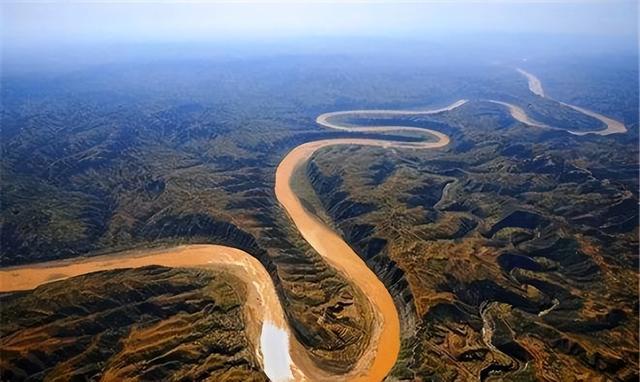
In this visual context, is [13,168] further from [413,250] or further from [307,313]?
[413,250]

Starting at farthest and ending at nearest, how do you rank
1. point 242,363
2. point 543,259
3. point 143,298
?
point 543,259 < point 143,298 < point 242,363

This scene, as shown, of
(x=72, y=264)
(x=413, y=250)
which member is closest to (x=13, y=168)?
(x=72, y=264)

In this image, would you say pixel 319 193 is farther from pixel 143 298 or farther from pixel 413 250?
pixel 143 298

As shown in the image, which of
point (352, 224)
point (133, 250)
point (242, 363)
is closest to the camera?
point (242, 363)

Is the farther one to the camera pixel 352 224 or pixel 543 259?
pixel 352 224

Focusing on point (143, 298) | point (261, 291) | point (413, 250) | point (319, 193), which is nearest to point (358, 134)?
point (319, 193)

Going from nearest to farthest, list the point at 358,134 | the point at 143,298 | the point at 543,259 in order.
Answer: the point at 143,298 < the point at 543,259 < the point at 358,134
